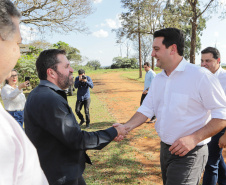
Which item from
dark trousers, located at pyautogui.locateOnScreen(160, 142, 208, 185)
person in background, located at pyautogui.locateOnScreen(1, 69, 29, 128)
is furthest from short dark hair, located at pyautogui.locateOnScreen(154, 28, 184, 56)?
person in background, located at pyautogui.locateOnScreen(1, 69, 29, 128)

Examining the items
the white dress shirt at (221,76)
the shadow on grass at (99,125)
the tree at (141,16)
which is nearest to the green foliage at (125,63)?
the tree at (141,16)

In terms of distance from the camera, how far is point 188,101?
6.89 feet

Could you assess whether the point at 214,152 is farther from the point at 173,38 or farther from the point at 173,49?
the point at 173,38

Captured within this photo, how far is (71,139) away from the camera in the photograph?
6.02 ft

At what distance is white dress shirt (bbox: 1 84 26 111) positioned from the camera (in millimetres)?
5063

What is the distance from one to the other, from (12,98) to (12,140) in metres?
4.98

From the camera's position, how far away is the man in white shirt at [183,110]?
6.39 ft

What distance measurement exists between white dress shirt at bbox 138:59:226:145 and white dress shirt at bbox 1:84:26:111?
4236 millimetres

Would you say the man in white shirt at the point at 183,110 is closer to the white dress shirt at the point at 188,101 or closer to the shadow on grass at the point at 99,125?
the white dress shirt at the point at 188,101

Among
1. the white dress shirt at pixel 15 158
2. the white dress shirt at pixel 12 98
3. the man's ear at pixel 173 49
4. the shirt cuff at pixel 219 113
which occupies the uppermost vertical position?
the man's ear at pixel 173 49

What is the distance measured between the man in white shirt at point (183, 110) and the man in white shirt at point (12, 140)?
1562mm

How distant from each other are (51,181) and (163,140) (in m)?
1.37

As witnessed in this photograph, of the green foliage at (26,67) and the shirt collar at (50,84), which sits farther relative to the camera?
the green foliage at (26,67)

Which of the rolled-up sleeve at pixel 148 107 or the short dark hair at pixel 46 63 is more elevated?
the short dark hair at pixel 46 63
